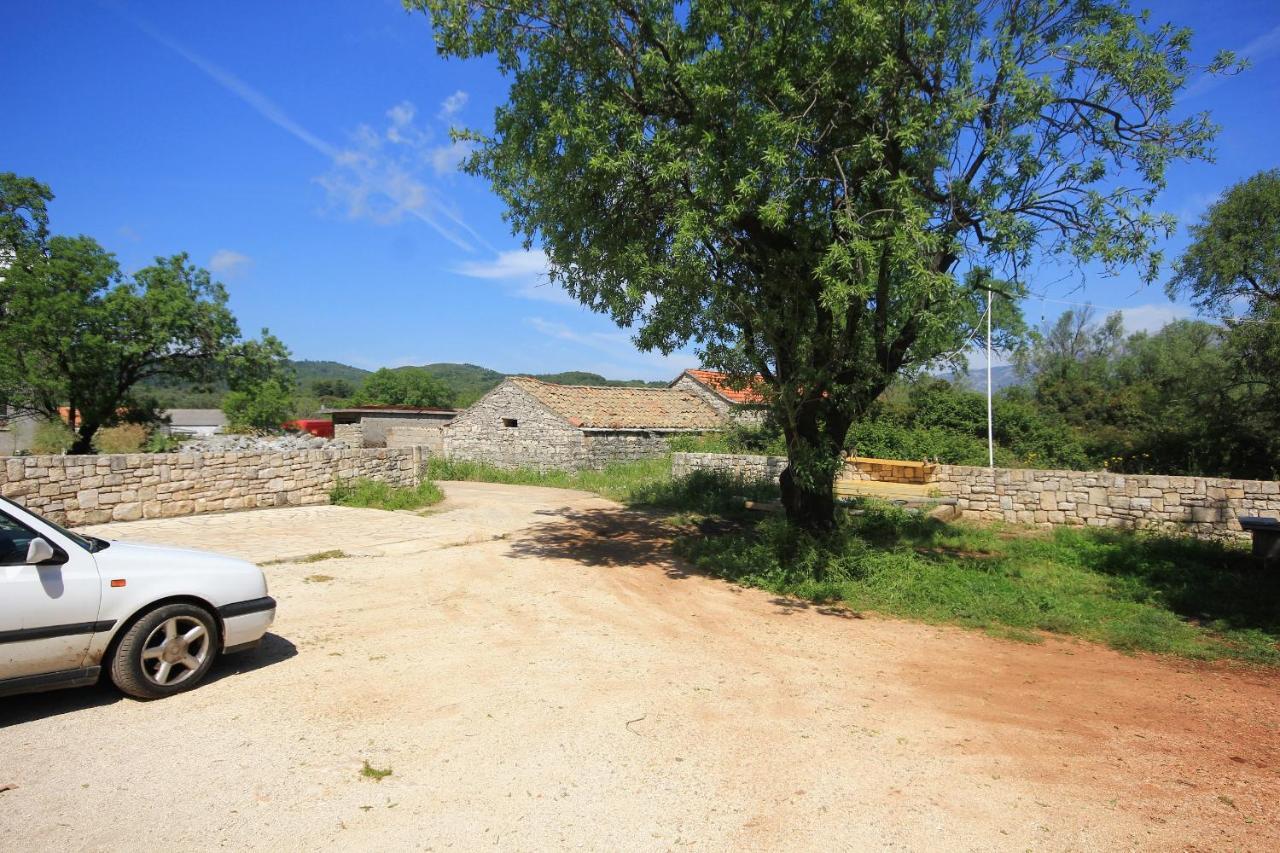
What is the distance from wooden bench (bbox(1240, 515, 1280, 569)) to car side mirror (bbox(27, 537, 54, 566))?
45.1 feet

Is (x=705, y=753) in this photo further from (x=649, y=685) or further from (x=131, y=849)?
(x=131, y=849)

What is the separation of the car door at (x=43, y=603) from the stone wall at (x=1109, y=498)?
50.8ft

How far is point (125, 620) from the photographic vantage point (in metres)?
4.73

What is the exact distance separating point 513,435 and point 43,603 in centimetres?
2439

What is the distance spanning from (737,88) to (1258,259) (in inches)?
674

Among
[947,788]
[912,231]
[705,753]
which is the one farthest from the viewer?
[912,231]

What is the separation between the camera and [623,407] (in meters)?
Answer: 29.8

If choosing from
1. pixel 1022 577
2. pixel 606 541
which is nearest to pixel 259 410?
pixel 606 541

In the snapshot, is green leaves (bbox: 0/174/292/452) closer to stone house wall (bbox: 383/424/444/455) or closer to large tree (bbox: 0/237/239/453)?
large tree (bbox: 0/237/239/453)

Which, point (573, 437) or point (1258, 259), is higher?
point (1258, 259)

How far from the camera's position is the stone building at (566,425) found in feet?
87.9

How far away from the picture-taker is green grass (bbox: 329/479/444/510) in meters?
15.9

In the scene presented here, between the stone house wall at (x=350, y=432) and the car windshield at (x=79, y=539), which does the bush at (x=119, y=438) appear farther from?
the car windshield at (x=79, y=539)

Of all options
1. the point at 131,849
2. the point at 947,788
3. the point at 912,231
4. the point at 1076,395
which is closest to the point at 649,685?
the point at 947,788
